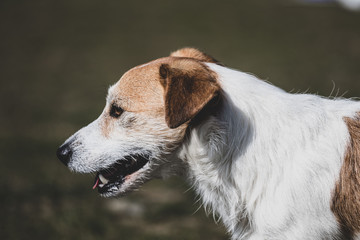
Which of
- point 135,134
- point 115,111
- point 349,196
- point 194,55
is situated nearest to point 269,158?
point 349,196

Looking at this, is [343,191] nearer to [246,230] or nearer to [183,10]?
[246,230]

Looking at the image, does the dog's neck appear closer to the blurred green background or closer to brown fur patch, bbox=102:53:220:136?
brown fur patch, bbox=102:53:220:136

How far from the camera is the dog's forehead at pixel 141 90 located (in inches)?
117

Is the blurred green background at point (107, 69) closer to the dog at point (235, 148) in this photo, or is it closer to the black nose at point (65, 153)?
the dog at point (235, 148)

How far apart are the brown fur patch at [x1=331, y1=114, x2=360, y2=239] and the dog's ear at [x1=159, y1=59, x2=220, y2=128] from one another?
100cm

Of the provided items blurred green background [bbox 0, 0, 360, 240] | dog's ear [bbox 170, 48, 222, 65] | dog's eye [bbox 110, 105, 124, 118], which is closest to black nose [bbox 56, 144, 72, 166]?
dog's eye [bbox 110, 105, 124, 118]

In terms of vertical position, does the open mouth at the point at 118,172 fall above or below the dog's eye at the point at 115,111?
below

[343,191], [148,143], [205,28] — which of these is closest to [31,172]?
[148,143]

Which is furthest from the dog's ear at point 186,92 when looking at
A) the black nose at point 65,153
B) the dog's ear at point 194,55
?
the black nose at point 65,153

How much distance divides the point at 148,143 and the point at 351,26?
1994 centimetres

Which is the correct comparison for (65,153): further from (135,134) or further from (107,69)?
(107,69)

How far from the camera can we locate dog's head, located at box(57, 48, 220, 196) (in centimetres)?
295

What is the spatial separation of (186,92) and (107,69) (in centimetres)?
1565

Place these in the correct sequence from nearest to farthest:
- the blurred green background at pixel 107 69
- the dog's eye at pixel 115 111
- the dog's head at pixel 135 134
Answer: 1. the dog's head at pixel 135 134
2. the dog's eye at pixel 115 111
3. the blurred green background at pixel 107 69
